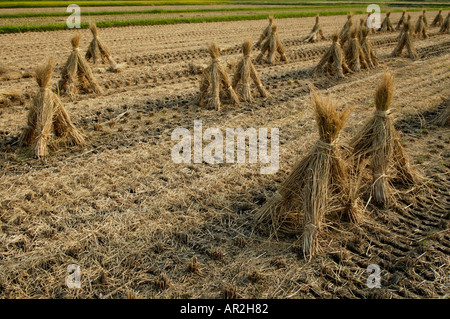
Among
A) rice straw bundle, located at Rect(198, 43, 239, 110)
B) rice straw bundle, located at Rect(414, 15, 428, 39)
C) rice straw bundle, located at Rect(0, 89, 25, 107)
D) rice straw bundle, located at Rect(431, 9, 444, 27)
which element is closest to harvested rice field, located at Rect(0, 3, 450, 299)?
rice straw bundle, located at Rect(0, 89, 25, 107)

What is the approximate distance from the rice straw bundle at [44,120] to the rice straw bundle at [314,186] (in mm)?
3695

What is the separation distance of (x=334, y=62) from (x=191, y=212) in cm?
753

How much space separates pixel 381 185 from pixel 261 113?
3.52 m

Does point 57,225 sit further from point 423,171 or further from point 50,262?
point 423,171

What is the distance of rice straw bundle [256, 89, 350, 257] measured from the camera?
155 inches

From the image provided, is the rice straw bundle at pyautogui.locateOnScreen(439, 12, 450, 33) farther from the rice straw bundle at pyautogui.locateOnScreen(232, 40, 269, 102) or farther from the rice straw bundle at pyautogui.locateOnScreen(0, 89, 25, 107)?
the rice straw bundle at pyautogui.locateOnScreen(0, 89, 25, 107)

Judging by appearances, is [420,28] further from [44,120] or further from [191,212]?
[44,120]

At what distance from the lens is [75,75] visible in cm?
833

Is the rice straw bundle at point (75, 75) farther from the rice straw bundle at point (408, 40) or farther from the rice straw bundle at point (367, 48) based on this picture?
the rice straw bundle at point (408, 40)

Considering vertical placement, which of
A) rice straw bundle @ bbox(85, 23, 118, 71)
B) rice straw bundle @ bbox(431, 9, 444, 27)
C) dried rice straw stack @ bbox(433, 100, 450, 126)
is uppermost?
rice straw bundle @ bbox(431, 9, 444, 27)

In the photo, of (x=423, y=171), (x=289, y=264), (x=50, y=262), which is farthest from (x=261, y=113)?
(x=50, y=262)

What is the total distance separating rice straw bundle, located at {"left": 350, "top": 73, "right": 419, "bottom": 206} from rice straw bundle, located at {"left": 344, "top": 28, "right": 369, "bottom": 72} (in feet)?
21.6

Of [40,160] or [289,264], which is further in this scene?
[40,160]
